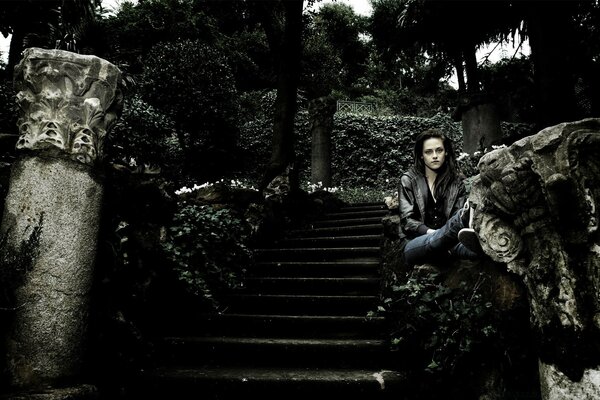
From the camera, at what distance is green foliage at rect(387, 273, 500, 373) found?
8.69 ft

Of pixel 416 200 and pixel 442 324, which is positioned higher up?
pixel 416 200

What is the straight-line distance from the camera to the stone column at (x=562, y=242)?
6.66 ft

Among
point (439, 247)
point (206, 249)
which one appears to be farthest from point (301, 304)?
point (439, 247)

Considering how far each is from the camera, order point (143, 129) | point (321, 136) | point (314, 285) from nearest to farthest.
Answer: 1. point (314, 285)
2. point (143, 129)
3. point (321, 136)

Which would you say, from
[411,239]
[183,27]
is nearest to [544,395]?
[411,239]

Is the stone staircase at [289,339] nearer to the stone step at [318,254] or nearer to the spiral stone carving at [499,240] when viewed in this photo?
the stone step at [318,254]

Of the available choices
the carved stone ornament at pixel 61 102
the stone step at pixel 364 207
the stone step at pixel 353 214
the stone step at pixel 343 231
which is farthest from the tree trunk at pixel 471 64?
the carved stone ornament at pixel 61 102

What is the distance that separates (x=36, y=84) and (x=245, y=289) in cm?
279

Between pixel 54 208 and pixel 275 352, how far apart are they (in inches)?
76.3

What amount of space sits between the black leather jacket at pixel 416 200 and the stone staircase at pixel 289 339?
874 mm

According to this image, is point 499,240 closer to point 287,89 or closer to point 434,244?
point 434,244

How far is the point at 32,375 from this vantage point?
223 cm

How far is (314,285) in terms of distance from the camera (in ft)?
14.8

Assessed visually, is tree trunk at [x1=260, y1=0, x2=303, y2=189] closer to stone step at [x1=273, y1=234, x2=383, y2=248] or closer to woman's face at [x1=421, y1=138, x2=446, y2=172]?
stone step at [x1=273, y1=234, x2=383, y2=248]
